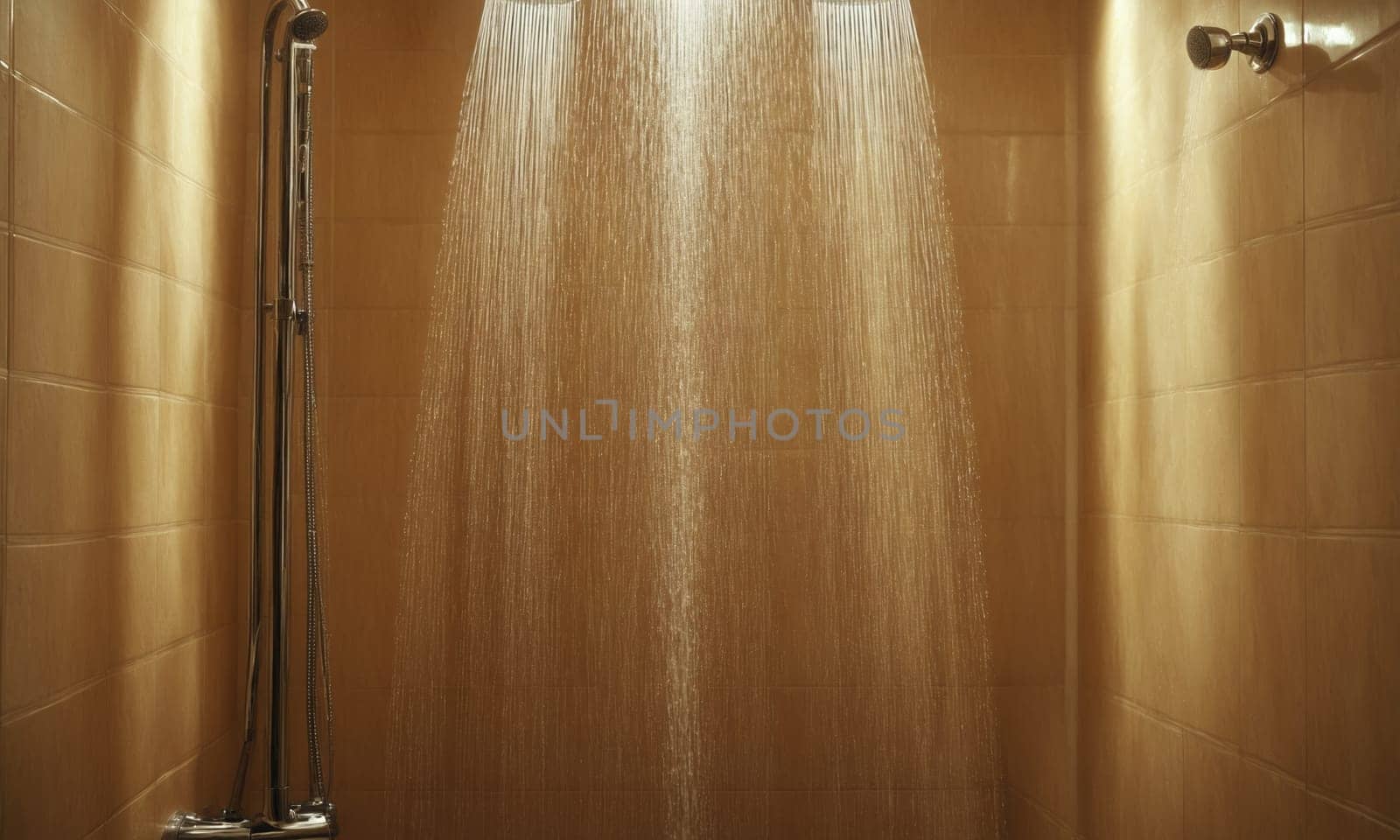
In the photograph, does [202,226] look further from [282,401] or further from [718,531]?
[718,531]

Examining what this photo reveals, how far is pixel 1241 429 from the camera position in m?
1.69

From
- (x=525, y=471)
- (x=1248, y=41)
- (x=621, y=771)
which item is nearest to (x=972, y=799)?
(x=621, y=771)

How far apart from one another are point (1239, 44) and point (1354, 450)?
0.62m

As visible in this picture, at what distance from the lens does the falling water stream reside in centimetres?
227

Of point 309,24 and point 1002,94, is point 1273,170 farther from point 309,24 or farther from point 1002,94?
point 309,24

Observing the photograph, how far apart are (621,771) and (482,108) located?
1.38 m

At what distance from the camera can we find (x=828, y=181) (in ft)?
7.57

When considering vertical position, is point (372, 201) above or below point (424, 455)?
above

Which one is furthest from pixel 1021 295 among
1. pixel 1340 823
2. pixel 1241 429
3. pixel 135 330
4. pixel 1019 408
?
pixel 135 330

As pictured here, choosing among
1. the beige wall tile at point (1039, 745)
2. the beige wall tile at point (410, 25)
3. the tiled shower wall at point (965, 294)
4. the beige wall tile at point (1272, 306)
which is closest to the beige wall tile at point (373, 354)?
the tiled shower wall at point (965, 294)

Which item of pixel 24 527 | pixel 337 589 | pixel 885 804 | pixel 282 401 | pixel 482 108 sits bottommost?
pixel 885 804

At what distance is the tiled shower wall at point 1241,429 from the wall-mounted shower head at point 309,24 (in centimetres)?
145

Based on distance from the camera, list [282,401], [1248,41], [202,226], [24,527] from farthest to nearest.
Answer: [202,226] < [282,401] < [1248,41] < [24,527]

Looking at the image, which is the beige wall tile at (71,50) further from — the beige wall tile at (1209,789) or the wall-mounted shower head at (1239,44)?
the beige wall tile at (1209,789)
